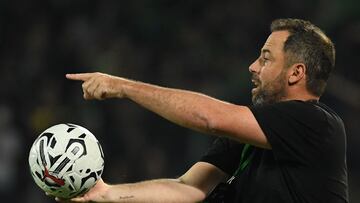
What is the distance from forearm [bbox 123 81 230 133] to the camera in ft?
11.9

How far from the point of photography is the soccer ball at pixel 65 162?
3.86 meters

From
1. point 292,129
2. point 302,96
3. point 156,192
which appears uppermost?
point 302,96

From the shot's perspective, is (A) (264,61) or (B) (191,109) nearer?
(B) (191,109)

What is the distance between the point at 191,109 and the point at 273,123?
385mm

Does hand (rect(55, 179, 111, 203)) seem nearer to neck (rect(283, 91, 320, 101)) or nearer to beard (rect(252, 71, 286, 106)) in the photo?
beard (rect(252, 71, 286, 106))

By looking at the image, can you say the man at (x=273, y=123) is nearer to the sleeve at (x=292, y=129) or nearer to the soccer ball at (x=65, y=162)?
the sleeve at (x=292, y=129)

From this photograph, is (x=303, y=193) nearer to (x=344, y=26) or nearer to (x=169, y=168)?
(x=169, y=168)

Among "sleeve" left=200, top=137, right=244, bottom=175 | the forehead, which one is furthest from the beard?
"sleeve" left=200, top=137, right=244, bottom=175

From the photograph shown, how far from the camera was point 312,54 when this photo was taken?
397cm

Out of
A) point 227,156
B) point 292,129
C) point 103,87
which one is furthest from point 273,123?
point 103,87

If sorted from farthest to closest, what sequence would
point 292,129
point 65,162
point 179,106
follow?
point 65,162 < point 292,129 < point 179,106

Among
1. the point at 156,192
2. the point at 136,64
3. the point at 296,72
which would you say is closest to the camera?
the point at 296,72

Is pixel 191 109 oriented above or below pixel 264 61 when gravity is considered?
below

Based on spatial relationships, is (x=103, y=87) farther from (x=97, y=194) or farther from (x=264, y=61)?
(x=264, y=61)
